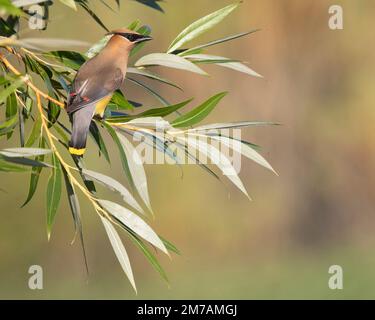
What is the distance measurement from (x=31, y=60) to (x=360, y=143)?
3216 mm

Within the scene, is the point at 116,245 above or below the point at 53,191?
below

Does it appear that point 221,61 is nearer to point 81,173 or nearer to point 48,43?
Answer: point 81,173

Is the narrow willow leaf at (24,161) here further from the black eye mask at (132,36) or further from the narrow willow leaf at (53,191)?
the black eye mask at (132,36)

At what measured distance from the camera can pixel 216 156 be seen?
173 cm

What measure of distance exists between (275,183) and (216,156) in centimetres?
304

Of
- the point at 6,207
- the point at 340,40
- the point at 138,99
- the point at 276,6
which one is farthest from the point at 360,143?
the point at 6,207

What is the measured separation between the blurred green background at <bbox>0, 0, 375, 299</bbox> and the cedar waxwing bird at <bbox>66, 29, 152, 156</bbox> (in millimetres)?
2695

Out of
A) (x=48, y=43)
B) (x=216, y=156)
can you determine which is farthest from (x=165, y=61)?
(x=48, y=43)

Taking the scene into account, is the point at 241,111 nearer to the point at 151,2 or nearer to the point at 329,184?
the point at 329,184

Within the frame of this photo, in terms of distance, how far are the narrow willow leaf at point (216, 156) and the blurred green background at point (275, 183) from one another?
107 inches

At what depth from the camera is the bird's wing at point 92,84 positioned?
167 cm

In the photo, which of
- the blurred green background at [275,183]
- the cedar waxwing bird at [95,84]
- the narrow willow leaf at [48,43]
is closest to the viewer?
the narrow willow leaf at [48,43]

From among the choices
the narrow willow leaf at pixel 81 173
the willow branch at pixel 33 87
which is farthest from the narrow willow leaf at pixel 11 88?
the narrow willow leaf at pixel 81 173

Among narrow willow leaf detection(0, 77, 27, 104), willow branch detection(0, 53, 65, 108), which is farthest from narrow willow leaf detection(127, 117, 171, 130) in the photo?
narrow willow leaf detection(0, 77, 27, 104)
